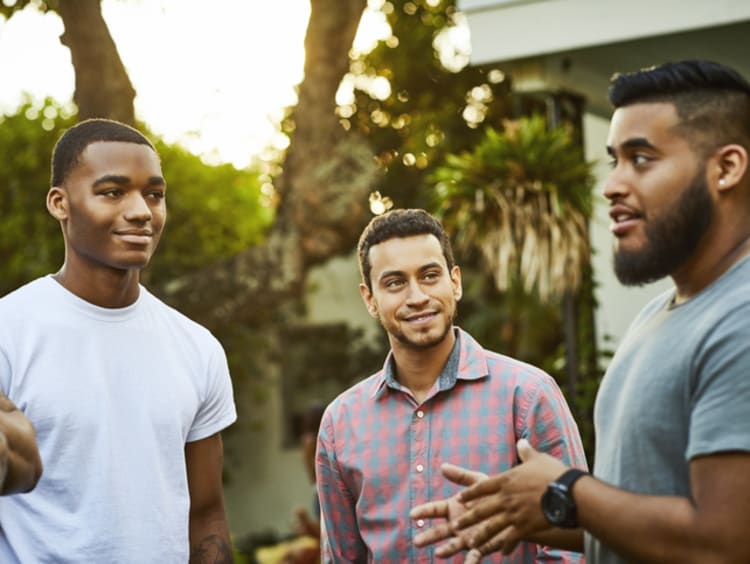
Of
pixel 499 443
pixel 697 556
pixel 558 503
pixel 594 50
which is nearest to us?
pixel 697 556

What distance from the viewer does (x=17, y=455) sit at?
2447mm

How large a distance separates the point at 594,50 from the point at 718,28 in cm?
93

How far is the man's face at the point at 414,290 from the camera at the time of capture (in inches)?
137

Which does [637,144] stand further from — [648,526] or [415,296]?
[415,296]

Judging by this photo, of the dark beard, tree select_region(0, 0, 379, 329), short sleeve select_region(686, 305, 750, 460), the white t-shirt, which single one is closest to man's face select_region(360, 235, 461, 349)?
the white t-shirt

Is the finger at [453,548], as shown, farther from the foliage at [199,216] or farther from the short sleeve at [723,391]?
the foliage at [199,216]

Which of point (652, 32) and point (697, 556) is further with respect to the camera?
point (652, 32)

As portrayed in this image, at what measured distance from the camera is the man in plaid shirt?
329 cm

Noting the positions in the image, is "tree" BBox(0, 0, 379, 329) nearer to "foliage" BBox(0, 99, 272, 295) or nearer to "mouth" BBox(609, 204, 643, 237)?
"foliage" BBox(0, 99, 272, 295)

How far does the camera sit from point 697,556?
2051 millimetres

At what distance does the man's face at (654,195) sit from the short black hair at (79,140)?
1.82 meters

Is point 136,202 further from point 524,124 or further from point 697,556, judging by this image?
point 524,124


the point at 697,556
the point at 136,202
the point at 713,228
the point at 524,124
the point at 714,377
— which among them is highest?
the point at 524,124

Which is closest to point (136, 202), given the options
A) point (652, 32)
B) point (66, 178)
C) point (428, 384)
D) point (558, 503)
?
point (66, 178)
